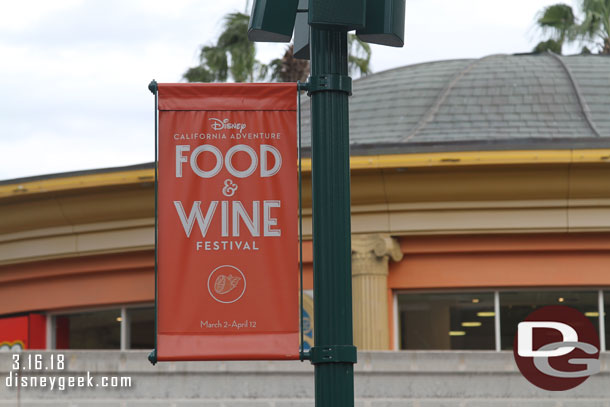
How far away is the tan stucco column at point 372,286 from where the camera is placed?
1570 cm

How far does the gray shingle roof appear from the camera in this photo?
59.7ft

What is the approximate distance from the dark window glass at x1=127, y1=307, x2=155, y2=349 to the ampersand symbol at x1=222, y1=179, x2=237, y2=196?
11.6 m

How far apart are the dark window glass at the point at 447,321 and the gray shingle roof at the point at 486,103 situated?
8.50 feet

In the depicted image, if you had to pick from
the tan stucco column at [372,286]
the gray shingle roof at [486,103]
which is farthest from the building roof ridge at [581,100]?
the tan stucco column at [372,286]

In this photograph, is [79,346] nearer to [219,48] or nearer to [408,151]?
[408,151]

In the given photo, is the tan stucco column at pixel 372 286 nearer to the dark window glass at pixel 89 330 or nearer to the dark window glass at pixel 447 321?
the dark window glass at pixel 447 321

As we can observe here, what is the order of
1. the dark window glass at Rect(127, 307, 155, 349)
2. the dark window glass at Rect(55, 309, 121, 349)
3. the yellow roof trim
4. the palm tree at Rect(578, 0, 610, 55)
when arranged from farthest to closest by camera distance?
the palm tree at Rect(578, 0, 610, 55) < the dark window glass at Rect(55, 309, 121, 349) < the dark window glass at Rect(127, 307, 155, 349) < the yellow roof trim

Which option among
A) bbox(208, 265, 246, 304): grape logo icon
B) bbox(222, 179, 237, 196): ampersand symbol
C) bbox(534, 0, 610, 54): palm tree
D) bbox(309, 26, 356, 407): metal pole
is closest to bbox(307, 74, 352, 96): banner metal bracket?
bbox(309, 26, 356, 407): metal pole

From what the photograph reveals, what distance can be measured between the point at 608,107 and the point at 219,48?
1899 centimetres

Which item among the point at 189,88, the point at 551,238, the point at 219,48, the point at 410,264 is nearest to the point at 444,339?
the point at 410,264

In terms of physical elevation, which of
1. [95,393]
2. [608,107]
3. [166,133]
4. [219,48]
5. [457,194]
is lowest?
[95,393]

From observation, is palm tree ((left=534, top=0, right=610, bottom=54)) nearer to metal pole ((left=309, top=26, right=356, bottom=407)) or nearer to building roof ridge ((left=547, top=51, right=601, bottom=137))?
building roof ridge ((left=547, top=51, right=601, bottom=137))

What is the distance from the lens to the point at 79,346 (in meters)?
17.6

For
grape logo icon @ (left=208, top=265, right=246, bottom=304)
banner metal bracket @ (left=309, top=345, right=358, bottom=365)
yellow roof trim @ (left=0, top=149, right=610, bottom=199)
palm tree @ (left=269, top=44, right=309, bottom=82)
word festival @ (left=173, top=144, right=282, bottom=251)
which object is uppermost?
palm tree @ (left=269, top=44, right=309, bottom=82)
